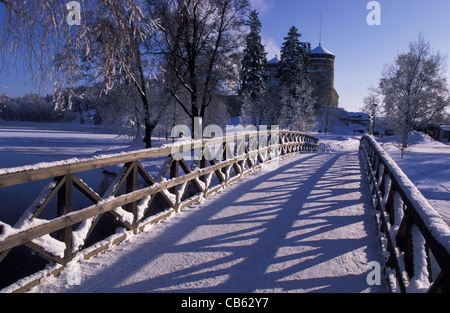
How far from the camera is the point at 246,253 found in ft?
11.9

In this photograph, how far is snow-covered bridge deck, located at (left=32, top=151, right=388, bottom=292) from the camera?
2922mm

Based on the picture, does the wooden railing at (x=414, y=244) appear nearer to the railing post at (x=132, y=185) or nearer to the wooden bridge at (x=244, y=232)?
the wooden bridge at (x=244, y=232)

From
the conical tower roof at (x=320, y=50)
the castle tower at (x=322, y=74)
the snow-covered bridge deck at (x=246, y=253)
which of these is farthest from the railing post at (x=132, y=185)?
the conical tower roof at (x=320, y=50)

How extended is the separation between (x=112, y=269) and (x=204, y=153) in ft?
11.3

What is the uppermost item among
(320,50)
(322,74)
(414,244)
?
(320,50)

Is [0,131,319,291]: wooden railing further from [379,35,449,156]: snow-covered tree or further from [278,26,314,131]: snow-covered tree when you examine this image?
[278,26,314,131]: snow-covered tree

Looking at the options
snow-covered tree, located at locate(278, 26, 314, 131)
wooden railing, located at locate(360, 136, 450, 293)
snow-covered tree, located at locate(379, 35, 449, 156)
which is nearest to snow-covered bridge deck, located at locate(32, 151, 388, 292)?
wooden railing, located at locate(360, 136, 450, 293)

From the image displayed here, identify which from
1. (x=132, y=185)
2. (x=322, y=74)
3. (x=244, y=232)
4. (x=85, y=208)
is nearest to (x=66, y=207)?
(x=85, y=208)

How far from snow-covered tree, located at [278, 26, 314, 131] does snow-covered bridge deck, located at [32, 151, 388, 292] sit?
140ft

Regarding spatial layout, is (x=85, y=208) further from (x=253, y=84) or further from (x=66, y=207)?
(x=253, y=84)

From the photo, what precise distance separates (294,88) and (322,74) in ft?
98.6

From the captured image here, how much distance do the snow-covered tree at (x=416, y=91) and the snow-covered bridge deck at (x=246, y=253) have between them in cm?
2682

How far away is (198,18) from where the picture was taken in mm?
17219
